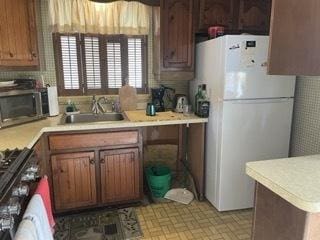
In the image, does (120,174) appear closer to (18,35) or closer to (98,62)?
(98,62)

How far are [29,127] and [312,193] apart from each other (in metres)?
2.00

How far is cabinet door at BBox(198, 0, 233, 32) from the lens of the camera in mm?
2507

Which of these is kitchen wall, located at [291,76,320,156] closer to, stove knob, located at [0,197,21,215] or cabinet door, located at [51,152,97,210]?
cabinet door, located at [51,152,97,210]

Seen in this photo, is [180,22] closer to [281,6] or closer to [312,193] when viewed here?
[281,6]

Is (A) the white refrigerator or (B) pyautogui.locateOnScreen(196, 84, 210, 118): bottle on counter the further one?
(B) pyautogui.locateOnScreen(196, 84, 210, 118): bottle on counter

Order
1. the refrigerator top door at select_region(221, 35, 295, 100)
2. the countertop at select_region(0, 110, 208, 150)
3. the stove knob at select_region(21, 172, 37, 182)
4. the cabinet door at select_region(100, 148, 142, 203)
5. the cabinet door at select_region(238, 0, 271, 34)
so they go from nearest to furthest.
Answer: the stove knob at select_region(21, 172, 37, 182) < the countertop at select_region(0, 110, 208, 150) < the refrigerator top door at select_region(221, 35, 295, 100) < the cabinet door at select_region(100, 148, 142, 203) < the cabinet door at select_region(238, 0, 271, 34)

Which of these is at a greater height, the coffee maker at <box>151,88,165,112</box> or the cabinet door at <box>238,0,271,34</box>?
the cabinet door at <box>238,0,271,34</box>

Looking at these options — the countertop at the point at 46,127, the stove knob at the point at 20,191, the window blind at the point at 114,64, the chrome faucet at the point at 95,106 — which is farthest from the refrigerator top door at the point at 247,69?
the stove knob at the point at 20,191

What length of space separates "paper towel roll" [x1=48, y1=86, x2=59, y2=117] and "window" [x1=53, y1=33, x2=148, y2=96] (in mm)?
204

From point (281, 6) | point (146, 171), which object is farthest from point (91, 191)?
point (281, 6)

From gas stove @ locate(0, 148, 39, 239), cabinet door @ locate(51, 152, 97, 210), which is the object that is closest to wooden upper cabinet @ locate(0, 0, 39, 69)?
cabinet door @ locate(51, 152, 97, 210)

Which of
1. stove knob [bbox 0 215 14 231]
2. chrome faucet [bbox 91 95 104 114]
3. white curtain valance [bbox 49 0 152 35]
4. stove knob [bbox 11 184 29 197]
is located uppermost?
white curtain valance [bbox 49 0 152 35]

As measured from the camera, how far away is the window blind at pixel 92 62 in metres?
2.67

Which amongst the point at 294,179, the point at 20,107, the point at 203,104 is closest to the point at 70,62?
the point at 20,107
